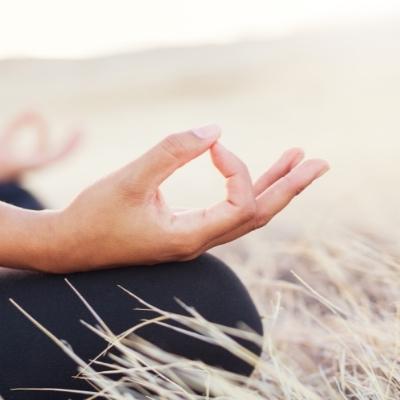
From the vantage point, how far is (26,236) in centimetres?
93

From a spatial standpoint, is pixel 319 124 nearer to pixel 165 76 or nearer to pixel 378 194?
pixel 378 194

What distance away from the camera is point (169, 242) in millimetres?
923

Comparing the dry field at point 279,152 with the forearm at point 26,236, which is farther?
the dry field at point 279,152

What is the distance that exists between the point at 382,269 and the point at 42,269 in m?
0.58

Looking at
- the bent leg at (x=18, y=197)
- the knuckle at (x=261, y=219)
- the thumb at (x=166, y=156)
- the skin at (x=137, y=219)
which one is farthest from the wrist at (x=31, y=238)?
the bent leg at (x=18, y=197)

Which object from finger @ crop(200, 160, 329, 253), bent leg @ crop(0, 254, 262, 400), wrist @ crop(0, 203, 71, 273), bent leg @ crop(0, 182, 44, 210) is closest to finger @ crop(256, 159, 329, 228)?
finger @ crop(200, 160, 329, 253)

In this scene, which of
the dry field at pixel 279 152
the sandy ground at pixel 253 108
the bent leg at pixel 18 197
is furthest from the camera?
the sandy ground at pixel 253 108

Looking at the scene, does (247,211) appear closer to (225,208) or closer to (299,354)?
(225,208)

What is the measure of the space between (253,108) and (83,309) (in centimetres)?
1253

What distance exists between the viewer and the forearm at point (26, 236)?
3.03 ft

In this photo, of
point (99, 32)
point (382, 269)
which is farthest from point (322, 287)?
point (99, 32)

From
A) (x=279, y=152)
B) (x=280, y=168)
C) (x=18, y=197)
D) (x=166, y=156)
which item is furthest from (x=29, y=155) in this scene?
(x=279, y=152)

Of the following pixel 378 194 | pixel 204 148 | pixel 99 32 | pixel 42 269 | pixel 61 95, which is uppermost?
pixel 204 148

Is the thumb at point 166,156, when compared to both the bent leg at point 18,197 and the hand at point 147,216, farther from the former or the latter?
the bent leg at point 18,197
